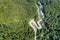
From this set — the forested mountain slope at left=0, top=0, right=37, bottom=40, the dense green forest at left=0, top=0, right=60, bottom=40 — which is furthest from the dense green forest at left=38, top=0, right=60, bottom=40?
the forested mountain slope at left=0, top=0, right=37, bottom=40

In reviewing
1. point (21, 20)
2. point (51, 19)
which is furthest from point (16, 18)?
point (51, 19)

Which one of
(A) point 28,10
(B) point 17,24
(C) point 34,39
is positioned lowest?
(C) point 34,39

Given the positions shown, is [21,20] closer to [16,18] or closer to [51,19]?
[16,18]

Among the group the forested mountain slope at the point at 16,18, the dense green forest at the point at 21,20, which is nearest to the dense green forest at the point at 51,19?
the dense green forest at the point at 21,20

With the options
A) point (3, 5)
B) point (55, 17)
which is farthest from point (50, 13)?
point (3, 5)

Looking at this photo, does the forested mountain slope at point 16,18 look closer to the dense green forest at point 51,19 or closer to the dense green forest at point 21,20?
the dense green forest at point 21,20

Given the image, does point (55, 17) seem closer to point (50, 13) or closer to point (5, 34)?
point (50, 13)

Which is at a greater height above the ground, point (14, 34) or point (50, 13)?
point (50, 13)

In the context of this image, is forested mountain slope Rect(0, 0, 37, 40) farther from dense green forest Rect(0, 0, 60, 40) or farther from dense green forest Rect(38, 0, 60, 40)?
dense green forest Rect(38, 0, 60, 40)
